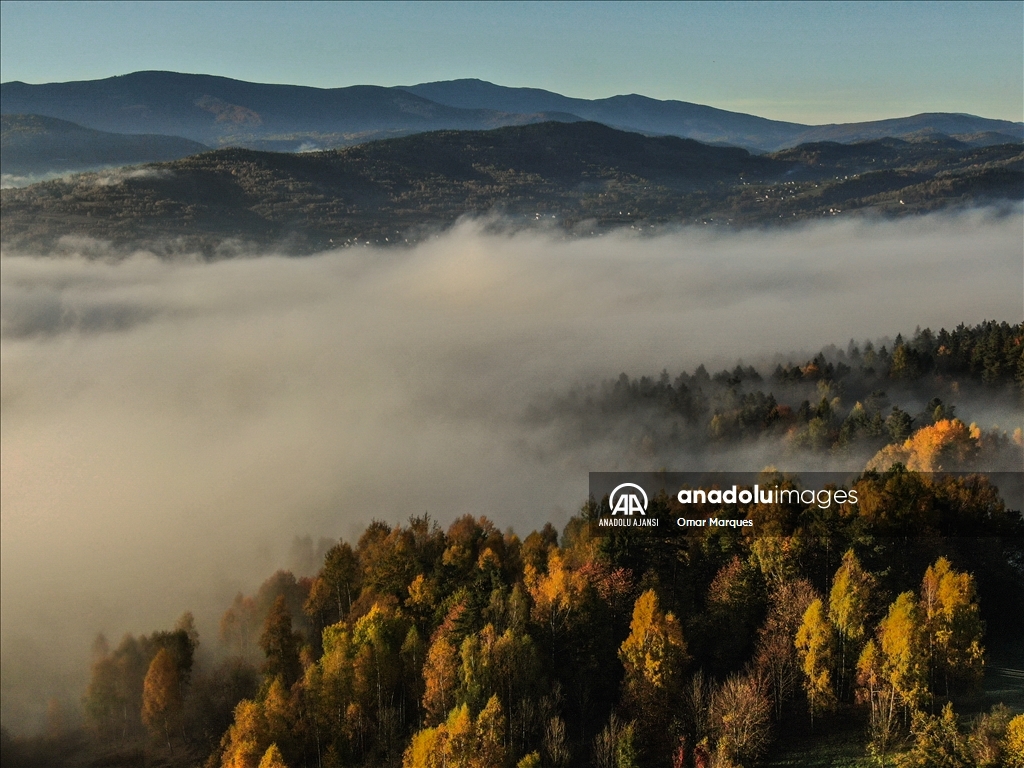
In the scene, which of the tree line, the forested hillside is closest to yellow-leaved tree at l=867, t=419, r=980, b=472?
the forested hillside

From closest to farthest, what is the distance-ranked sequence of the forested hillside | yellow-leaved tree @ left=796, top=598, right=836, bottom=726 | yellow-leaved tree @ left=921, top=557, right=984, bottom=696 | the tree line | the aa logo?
1. the tree line
2. the forested hillside
3. yellow-leaved tree @ left=921, top=557, right=984, bottom=696
4. yellow-leaved tree @ left=796, top=598, right=836, bottom=726
5. the aa logo

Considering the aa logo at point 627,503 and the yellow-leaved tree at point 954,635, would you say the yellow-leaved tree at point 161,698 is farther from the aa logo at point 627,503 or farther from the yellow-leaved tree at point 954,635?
the yellow-leaved tree at point 954,635

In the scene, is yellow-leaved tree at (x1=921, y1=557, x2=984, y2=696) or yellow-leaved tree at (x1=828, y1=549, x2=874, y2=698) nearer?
yellow-leaved tree at (x1=921, y1=557, x2=984, y2=696)

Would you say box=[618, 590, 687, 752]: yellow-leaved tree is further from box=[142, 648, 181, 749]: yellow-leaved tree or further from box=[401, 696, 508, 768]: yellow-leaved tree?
box=[142, 648, 181, 749]: yellow-leaved tree

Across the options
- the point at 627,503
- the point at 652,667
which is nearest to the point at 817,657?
the point at 652,667

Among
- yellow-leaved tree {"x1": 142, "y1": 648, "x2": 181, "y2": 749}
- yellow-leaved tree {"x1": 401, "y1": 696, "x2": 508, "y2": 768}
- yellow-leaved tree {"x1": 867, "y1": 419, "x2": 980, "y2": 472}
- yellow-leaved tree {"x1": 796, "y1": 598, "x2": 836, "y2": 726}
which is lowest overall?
yellow-leaved tree {"x1": 142, "y1": 648, "x2": 181, "y2": 749}

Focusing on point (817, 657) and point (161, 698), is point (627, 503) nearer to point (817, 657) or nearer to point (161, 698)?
point (817, 657)

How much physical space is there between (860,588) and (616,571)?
14071mm

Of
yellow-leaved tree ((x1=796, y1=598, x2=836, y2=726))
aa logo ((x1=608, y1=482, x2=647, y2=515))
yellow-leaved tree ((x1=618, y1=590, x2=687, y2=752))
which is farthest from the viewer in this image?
aa logo ((x1=608, y1=482, x2=647, y2=515))

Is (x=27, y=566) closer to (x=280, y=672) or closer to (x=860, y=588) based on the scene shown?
(x=280, y=672)

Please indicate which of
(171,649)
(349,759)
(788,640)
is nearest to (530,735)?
(349,759)

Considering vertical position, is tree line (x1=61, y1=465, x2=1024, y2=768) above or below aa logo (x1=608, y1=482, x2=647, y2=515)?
below

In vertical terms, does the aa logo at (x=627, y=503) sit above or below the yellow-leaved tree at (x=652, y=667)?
above

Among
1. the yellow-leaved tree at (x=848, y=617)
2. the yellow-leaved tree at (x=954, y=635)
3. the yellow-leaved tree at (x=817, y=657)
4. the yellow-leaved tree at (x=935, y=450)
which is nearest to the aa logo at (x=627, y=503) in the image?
the yellow-leaved tree at (x=817, y=657)
